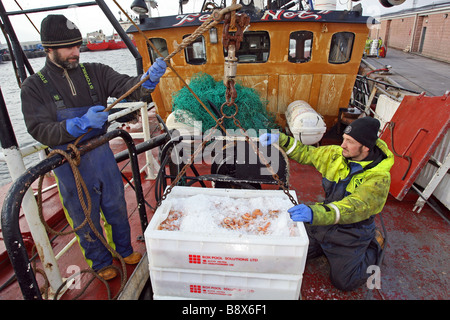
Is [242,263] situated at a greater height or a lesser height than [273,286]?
greater

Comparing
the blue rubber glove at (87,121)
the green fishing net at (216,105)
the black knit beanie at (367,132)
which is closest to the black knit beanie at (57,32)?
the blue rubber glove at (87,121)

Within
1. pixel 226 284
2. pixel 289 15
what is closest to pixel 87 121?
pixel 226 284

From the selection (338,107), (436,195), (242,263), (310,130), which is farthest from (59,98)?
(338,107)

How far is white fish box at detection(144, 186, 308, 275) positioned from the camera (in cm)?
173

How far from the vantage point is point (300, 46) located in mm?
5859

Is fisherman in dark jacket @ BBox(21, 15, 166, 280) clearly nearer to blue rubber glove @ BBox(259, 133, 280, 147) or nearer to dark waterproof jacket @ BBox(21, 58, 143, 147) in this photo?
dark waterproof jacket @ BBox(21, 58, 143, 147)

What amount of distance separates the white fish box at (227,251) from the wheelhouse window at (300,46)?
4.94 meters

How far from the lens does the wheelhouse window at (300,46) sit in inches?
226

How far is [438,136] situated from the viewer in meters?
3.49

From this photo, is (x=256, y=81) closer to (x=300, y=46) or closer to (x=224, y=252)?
(x=300, y=46)

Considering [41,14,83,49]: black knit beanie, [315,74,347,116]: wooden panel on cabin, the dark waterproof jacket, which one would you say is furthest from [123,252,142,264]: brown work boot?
[315,74,347,116]: wooden panel on cabin

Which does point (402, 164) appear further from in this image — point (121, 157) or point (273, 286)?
point (121, 157)

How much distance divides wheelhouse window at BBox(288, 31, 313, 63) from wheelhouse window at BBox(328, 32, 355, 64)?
0.47 meters

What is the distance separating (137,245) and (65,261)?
0.75m
